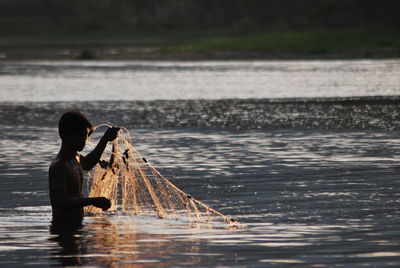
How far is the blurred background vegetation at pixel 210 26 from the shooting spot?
88375mm

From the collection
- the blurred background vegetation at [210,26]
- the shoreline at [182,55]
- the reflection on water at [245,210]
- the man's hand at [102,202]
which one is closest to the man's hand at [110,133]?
the man's hand at [102,202]

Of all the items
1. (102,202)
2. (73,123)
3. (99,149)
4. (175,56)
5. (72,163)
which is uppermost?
(73,123)

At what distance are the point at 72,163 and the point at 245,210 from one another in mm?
3398

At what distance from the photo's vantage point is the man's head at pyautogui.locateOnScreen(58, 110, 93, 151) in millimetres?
11875

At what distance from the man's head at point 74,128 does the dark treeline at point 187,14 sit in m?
108

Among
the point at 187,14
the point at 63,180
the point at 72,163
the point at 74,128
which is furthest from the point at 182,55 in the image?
the point at 74,128

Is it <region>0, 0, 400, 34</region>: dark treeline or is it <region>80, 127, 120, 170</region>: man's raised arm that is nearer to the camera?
<region>80, 127, 120, 170</region>: man's raised arm

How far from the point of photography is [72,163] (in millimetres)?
12320

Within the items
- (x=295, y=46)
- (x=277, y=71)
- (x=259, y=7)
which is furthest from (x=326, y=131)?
(x=259, y=7)

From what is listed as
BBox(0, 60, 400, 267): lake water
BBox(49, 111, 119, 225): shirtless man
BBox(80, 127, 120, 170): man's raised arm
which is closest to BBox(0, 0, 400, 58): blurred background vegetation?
BBox(0, 60, 400, 267): lake water

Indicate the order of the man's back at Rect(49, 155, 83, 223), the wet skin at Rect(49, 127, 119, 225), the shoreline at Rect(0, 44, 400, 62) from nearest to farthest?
1. the wet skin at Rect(49, 127, 119, 225)
2. the man's back at Rect(49, 155, 83, 223)
3. the shoreline at Rect(0, 44, 400, 62)

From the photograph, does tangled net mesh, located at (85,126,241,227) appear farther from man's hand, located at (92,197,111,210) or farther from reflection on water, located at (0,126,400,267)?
man's hand, located at (92,197,111,210)

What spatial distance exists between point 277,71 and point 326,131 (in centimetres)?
4096

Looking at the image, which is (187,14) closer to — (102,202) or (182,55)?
(182,55)
